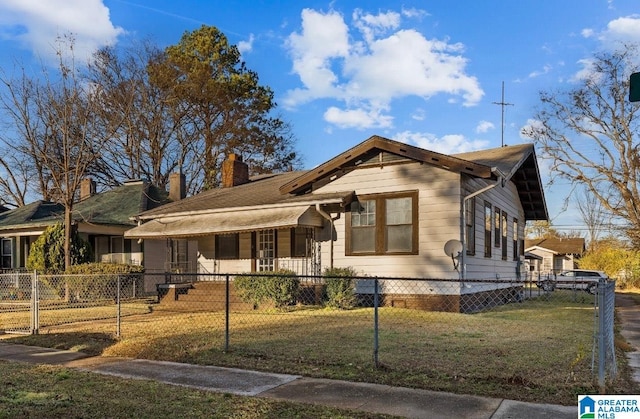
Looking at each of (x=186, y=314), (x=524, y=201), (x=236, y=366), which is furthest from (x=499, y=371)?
(x=524, y=201)

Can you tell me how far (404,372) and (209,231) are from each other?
9821 mm

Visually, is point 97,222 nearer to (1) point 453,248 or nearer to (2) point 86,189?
(2) point 86,189

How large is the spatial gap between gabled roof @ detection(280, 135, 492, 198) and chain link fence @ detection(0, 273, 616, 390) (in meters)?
2.75

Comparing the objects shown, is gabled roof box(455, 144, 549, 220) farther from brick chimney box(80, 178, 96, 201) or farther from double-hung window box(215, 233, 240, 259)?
brick chimney box(80, 178, 96, 201)

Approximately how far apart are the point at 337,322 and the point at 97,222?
12226 millimetres

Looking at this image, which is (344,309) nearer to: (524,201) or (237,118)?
(524,201)

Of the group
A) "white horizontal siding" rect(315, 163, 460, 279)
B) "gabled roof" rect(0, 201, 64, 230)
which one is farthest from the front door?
"gabled roof" rect(0, 201, 64, 230)

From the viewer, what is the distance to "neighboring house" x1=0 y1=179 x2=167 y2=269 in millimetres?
20839

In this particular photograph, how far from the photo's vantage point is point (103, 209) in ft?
74.6

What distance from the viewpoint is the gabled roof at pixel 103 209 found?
833 inches

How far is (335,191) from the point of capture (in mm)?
14898

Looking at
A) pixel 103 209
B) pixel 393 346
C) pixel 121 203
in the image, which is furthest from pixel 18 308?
pixel 393 346

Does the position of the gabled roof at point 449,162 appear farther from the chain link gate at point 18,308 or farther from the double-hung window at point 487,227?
the chain link gate at point 18,308

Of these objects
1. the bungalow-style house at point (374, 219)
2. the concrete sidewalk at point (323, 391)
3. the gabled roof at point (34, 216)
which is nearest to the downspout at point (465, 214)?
the bungalow-style house at point (374, 219)
